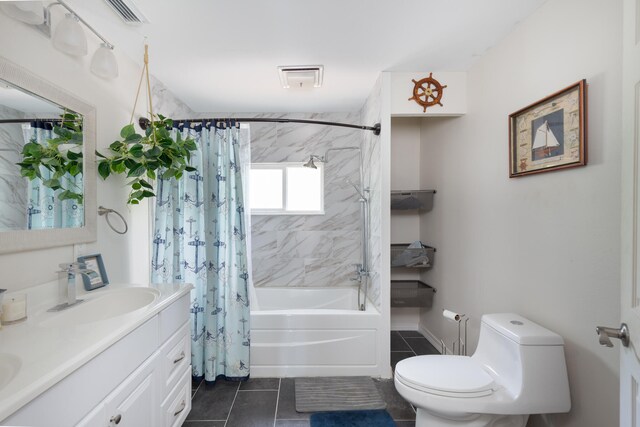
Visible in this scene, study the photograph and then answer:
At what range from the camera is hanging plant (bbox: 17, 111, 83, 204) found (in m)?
1.27

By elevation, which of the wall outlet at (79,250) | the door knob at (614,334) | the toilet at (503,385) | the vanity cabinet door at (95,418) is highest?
the wall outlet at (79,250)

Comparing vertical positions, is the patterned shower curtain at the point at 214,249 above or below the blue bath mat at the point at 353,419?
above

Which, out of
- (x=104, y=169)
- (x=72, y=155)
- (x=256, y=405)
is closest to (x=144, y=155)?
(x=104, y=169)

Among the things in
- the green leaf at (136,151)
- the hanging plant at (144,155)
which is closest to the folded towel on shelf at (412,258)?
the hanging plant at (144,155)

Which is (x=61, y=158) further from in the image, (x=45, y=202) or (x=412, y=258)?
(x=412, y=258)

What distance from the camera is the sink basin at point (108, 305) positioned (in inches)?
50.2

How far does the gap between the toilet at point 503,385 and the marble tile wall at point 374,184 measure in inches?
36.3

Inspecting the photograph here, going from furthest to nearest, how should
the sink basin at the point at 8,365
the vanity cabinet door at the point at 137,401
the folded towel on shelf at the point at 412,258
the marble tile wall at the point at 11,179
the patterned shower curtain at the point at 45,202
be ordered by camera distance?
the folded towel on shelf at the point at 412,258
the patterned shower curtain at the point at 45,202
the marble tile wall at the point at 11,179
the vanity cabinet door at the point at 137,401
the sink basin at the point at 8,365

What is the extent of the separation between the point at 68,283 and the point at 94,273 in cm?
21

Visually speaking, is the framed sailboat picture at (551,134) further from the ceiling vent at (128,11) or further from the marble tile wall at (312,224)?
the ceiling vent at (128,11)

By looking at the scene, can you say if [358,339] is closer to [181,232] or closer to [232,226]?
[232,226]

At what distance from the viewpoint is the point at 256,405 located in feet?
6.37

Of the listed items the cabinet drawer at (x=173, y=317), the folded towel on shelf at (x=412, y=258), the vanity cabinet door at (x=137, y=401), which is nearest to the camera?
the vanity cabinet door at (x=137, y=401)

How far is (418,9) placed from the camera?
1.53 m
